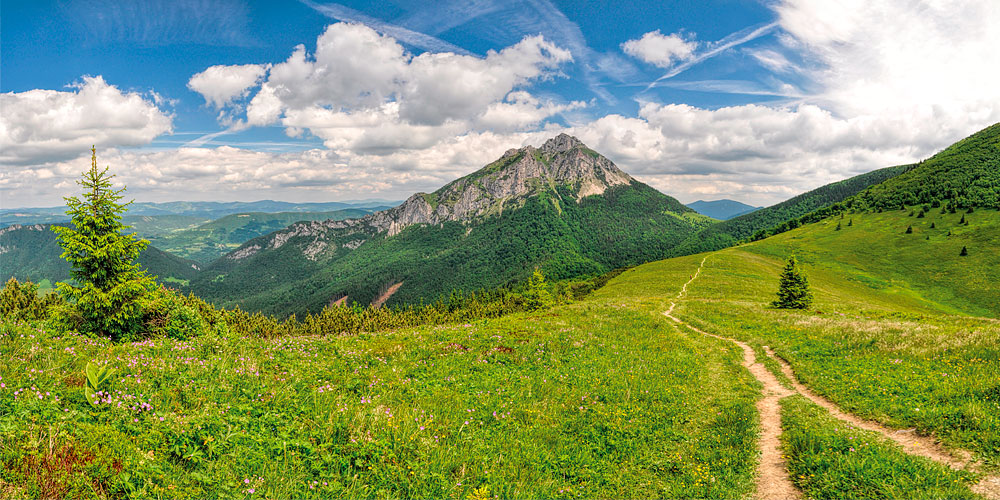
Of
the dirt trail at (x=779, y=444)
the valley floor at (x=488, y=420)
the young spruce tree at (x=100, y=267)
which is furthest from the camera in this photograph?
the young spruce tree at (x=100, y=267)

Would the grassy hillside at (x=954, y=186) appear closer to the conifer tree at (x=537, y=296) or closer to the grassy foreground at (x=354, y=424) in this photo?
the conifer tree at (x=537, y=296)

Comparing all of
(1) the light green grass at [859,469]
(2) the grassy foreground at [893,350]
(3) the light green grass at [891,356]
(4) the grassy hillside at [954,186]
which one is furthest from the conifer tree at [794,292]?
(4) the grassy hillside at [954,186]

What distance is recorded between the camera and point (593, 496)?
7.25 m

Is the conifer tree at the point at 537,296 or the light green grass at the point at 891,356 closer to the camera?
the light green grass at the point at 891,356

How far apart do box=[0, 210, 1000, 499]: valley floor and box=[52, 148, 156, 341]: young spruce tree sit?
22.9 ft

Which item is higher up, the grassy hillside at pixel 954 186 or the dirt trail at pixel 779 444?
the grassy hillside at pixel 954 186

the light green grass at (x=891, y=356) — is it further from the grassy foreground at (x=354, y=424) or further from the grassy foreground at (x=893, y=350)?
the grassy foreground at (x=354, y=424)

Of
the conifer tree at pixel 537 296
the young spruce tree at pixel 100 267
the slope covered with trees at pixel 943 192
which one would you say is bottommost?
the conifer tree at pixel 537 296

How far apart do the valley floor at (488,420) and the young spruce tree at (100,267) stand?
22.9 feet

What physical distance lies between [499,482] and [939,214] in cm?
18920

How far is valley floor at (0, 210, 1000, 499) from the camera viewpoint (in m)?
5.51

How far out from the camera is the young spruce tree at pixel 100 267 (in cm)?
1655

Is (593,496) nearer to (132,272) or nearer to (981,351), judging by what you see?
(981,351)

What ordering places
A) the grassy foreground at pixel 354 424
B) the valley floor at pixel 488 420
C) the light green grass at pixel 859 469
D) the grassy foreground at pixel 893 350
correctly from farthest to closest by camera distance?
the grassy foreground at pixel 893 350, the light green grass at pixel 859 469, the valley floor at pixel 488 420, the grassy foreground at pixel 354 424
